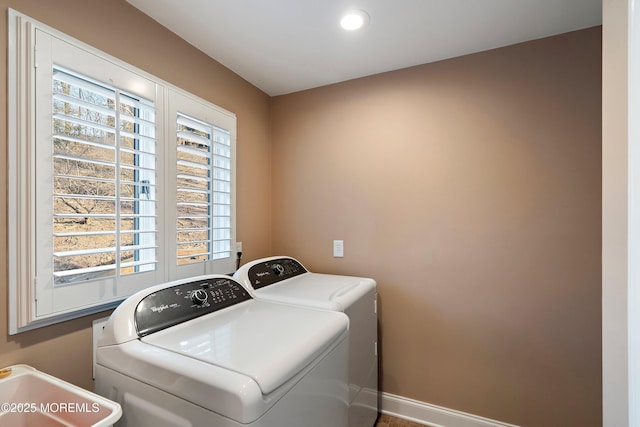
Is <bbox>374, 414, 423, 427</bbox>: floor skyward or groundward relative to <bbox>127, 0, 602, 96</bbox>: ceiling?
groundward

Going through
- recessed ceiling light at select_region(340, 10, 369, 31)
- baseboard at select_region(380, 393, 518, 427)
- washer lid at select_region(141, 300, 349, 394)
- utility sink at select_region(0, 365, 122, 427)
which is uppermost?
recessed ceiling light at select_region(340, 10, 369, 31)

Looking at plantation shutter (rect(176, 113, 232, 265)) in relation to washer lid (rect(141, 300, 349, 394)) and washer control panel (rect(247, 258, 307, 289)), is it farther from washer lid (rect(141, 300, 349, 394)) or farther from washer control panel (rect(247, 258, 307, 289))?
washer lid (rect(141, 300, 349, 394))

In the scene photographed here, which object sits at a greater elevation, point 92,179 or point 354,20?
point 354,20

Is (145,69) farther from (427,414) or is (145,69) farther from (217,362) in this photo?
(427,414)

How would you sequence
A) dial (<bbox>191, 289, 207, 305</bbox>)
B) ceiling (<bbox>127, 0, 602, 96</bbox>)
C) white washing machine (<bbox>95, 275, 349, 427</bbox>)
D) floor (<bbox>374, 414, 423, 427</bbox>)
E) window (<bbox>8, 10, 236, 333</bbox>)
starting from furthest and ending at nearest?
floor (<bbox>374, 414, 423, 427</bbox>), ceiling (<bbox>127, 0, 602, 96</bbox>), dial (<bbox>191, 289, 207, 305</bbox>), window (<bbox>8, 10, 236, 333</bbox>), white washing machine (<bbox>95, 275, 349, 427</bbox>)

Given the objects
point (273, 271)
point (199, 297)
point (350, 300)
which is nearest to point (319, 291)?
point (350, 300)

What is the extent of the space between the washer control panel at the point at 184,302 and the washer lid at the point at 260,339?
34 mm

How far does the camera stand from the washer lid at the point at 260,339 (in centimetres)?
86

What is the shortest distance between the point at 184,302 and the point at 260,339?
1.36 feet

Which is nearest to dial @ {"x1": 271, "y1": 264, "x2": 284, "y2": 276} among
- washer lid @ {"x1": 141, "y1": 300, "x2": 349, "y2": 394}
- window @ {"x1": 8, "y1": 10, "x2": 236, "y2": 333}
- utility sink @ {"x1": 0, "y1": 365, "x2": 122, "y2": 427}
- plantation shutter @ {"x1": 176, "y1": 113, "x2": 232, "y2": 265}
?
plantation shutter @ {"x1": 176, "y1": 113, "x2": 232, "y2": 265}

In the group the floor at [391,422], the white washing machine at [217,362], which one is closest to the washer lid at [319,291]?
the white washing machine at [217,362]

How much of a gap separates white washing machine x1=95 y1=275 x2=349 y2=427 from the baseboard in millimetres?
819

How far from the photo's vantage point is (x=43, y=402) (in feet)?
3.16

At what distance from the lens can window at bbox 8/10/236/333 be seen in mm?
1021
